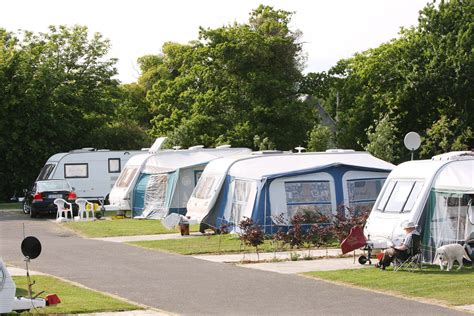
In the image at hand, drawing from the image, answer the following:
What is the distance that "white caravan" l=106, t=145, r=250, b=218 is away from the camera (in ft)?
113

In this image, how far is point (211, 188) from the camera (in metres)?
29.4

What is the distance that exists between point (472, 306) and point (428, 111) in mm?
35684

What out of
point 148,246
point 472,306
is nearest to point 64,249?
point 148,246

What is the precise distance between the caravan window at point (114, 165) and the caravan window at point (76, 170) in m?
1.04

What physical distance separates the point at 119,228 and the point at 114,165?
452 inches

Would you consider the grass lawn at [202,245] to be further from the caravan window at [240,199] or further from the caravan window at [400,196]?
the caravan window at [400,196]

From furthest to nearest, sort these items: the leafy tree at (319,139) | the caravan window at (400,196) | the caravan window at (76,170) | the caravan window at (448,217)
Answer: the leafy tree at (319,139) < the caravan window at (76,170) < the caravan window at (400,196) < the caravan window at (448,217)

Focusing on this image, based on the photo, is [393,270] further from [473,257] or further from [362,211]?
[362,211]

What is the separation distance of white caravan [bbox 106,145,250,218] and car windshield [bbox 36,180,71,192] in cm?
189

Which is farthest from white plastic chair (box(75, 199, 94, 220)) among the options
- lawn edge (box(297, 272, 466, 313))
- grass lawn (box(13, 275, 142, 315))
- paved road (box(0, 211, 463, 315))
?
lawn edge (box(297, 272, 466, 313))

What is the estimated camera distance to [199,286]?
57.0ft

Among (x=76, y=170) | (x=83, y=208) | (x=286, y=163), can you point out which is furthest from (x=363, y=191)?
(x=76, y=170)

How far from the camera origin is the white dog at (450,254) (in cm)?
1872

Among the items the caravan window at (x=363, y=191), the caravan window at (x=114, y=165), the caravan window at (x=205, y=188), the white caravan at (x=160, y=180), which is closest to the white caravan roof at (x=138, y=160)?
the white caravan at (x=160, y=180)
